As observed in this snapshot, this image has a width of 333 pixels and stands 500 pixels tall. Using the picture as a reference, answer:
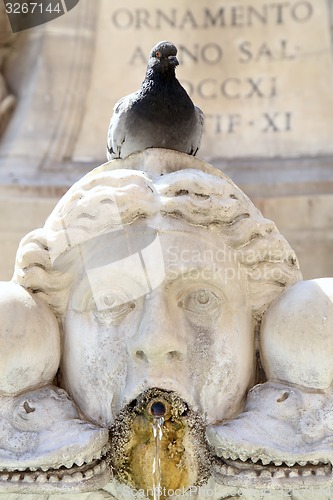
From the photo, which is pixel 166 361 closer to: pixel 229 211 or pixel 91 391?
pixel 91 391

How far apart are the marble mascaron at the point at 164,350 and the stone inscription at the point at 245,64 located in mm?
3027

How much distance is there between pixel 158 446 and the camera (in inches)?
96.0

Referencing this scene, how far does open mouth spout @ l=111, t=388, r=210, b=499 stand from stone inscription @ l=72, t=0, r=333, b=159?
3308 millimetres

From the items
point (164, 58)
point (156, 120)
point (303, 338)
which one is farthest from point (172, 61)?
point (303, 338)

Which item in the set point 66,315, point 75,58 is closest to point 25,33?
point 75,58

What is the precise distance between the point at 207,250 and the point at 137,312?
0.22 m

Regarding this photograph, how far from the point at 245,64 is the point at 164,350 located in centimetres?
355

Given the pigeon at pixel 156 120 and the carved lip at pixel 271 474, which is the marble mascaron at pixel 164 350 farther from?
the pigeon at pixel 156 120

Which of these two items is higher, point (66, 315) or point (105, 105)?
point (66, 315)

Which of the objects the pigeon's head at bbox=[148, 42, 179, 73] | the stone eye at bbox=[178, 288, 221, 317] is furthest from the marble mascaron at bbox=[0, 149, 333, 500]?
the pigeon's head at bbox=[148, 42, 179, 73]

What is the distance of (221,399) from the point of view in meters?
2.52

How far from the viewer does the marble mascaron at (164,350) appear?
241 centimetres

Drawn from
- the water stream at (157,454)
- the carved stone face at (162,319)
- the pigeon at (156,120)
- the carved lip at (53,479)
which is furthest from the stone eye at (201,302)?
the pigeon at (156,120)

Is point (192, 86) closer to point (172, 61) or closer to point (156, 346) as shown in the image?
point (172, 61)
